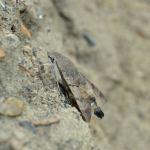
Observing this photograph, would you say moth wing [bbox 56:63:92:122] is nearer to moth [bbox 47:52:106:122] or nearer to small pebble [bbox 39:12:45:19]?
moth [bbox 47:52:106:122]

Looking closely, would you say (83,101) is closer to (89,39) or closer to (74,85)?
(74,85)

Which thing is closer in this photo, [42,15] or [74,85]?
[74,85]

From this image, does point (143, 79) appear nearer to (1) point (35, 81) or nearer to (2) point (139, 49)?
(2) point (139, 49)

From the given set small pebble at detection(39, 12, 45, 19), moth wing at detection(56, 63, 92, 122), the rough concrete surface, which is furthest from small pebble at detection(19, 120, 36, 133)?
small pebble at detection(39, 12, 45, 19)

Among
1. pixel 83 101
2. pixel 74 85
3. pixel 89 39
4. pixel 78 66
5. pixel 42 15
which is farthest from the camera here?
pixel 89 39

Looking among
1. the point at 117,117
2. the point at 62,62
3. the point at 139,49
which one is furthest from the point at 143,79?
the point at 62,62

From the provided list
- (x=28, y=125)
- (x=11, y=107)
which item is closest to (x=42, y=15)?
(x=11, y=107)
